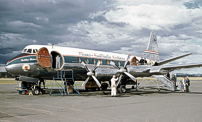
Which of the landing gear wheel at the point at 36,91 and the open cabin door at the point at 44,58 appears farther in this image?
the landing gear wheel at the point at 36,91

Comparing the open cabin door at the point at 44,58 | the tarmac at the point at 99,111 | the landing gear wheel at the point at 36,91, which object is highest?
the open cabin door at the point at 44,58

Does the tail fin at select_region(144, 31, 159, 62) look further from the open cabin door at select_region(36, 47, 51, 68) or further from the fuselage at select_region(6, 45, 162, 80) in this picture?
the open cabin door at select_region(36, 47, 51, 68)

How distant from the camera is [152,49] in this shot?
33.3m

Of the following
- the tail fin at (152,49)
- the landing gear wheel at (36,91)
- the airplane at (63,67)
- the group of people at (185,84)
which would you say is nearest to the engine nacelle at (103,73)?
the airplane at (63,67)

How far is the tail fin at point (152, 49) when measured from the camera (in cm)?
3281

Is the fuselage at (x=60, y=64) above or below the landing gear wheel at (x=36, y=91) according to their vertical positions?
above

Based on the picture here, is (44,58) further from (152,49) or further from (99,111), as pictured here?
(152,49)

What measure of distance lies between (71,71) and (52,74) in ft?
6.73

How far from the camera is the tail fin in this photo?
108 feet

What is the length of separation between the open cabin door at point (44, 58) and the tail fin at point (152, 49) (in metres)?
18.7

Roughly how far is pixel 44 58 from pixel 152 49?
2059 centimetres

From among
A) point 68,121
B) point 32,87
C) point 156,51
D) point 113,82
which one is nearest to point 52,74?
point 32,87

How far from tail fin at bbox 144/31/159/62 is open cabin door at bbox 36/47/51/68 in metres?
18.7

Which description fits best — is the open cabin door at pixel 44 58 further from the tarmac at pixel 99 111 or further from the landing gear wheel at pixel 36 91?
the tarmac at pixel 99 111
